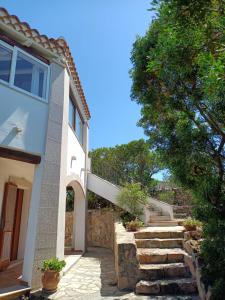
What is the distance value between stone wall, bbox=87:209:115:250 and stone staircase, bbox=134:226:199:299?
243 inches

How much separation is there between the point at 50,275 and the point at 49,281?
6.2 inches

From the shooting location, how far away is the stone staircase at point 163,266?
652 cm

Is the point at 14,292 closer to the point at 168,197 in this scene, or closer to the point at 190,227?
the point at 190,227

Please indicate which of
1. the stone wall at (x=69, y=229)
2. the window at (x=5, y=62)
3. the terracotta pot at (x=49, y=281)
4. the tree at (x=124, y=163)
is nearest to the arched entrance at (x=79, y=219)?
the stone wall at (x=69, y=229)

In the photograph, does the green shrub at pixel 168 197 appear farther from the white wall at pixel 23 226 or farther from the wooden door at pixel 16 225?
the wooden door at pixel 16 225

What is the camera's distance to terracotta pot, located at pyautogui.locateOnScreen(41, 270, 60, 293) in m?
6.80

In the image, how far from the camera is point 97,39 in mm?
10398

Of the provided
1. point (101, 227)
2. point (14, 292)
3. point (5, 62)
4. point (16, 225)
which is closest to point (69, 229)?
point (101, 227)

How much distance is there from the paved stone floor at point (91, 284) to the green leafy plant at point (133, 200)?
2.75 metres

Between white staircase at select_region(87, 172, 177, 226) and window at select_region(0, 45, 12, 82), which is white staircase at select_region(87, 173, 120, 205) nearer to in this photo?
white staircase at select_region(87, 172, 177, 226)

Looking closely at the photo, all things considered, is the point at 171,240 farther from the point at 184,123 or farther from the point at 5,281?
the point at 5,281

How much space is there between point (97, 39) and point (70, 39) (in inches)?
45.2

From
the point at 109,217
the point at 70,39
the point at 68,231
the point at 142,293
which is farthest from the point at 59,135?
the point at 68,231

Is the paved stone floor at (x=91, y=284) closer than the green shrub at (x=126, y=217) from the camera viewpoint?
Yes
